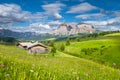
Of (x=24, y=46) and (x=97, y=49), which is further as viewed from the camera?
(x=97, y=49)

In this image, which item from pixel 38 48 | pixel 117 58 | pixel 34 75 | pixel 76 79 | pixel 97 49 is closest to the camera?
pixel 34 75

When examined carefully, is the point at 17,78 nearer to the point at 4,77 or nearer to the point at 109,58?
the point at 4,77

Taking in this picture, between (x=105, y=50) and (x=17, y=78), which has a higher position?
(x=17, y=78)

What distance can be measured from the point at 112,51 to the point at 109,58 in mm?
14655

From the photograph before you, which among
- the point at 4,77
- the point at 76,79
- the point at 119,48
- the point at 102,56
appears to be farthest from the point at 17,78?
the point at 119,48

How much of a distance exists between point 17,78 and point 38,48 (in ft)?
374

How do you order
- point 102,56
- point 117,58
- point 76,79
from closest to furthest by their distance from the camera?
point 76,79 → point 117,58 → point 102,56

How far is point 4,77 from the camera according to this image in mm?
3686

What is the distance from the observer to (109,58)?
136000 mm

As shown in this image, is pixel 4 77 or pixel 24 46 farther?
pixel 24 46

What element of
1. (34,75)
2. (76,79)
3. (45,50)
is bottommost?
(45,50)

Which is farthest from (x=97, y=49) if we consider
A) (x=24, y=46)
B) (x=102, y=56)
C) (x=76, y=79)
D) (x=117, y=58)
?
(x=76, y=79)

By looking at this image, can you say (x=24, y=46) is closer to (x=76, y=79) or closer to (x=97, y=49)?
(x=97, y=49)

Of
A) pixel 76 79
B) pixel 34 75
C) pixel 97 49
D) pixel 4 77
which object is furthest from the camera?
pixel 97 49
